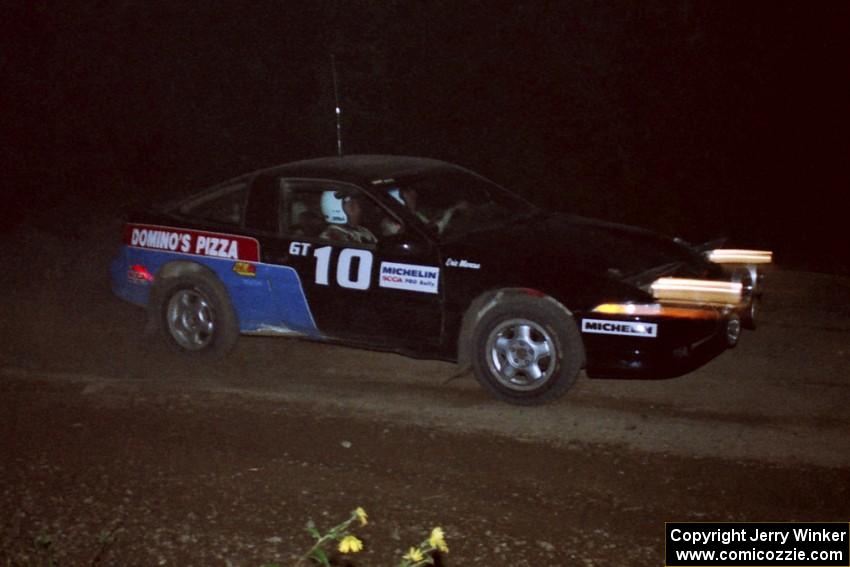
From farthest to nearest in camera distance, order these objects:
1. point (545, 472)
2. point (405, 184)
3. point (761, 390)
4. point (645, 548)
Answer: point (405, 184) → point (761, 390) → point (545, 472) → point (645, 548)

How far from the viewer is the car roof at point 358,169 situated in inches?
296

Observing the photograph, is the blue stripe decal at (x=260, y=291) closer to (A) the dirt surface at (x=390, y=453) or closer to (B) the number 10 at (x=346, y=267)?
(B) the number 10 at (x=346, y=267)

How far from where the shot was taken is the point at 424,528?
16.6 ft

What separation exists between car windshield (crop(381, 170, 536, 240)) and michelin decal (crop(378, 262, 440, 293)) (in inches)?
10.6

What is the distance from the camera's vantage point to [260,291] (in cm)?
771

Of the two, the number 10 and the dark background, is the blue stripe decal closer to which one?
the number 10

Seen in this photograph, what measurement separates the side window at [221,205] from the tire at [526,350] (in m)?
2.07

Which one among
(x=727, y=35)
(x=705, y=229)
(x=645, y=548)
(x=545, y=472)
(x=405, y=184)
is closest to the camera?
(x=645, y=548)

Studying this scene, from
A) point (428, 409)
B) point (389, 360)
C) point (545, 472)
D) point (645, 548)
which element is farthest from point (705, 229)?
point (645, 548)

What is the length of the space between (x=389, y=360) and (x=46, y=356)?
2589 millimetres

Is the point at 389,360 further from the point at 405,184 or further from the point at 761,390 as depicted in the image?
the point at 761,390

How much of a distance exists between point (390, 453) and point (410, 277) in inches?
Result: 54.7

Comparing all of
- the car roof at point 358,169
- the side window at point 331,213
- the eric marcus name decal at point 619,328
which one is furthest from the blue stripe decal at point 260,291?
the eric marcus name decal at point 619,328

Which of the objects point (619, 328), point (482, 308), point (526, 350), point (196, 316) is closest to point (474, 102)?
point (196, 316)
